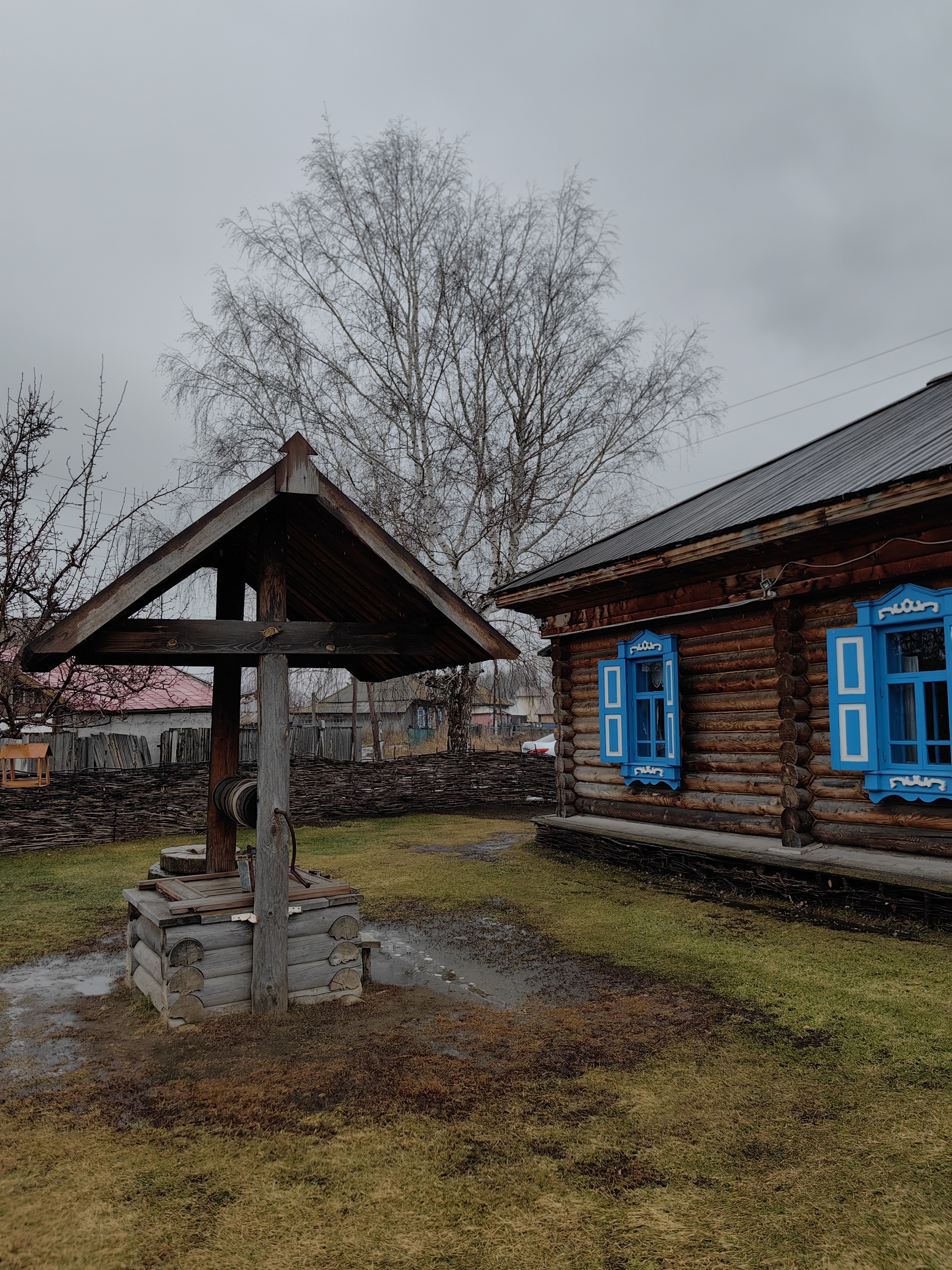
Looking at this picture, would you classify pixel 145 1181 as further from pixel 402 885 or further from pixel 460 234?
pixel 460 234

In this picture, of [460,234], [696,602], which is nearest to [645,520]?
[696,602]

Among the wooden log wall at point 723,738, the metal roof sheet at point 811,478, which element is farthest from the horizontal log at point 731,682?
the metal roof sheet at point 811,478

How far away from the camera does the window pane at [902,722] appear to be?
7.59m

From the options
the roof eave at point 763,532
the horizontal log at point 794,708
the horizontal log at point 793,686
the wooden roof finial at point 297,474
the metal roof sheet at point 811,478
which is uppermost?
the metal roof sheet at point 811,478

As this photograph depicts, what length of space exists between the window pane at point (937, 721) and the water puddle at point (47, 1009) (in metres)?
6.83

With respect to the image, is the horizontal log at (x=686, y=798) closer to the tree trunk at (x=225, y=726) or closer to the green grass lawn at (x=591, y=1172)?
the green grass lawn at (x=591, y=1172)

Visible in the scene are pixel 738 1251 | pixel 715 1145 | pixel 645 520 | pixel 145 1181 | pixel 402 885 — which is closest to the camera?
pixel 738 1251

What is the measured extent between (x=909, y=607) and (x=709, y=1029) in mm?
4356

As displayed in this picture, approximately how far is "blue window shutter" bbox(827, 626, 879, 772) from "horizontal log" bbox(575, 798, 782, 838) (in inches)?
50.5

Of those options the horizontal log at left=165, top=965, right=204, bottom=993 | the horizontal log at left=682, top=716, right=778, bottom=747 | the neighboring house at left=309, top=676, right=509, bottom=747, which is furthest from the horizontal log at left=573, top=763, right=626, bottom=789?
the neighboring house at left=309, top=676, right=509, bottom=747

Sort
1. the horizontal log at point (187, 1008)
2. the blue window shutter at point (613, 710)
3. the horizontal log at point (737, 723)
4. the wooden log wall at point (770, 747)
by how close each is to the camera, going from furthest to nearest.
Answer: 1. the blue window shutter at point (613, 710)
2. the horizontal log at point (737, 723)
3. the wooden log wall at point (770, 747)
4. the horizontal log at point (187, 1008)

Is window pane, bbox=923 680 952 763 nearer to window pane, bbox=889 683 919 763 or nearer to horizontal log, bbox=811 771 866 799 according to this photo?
window pane, bbox=889 683 919 763

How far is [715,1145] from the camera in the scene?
11.1 ft

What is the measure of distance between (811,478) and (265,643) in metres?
6.36
